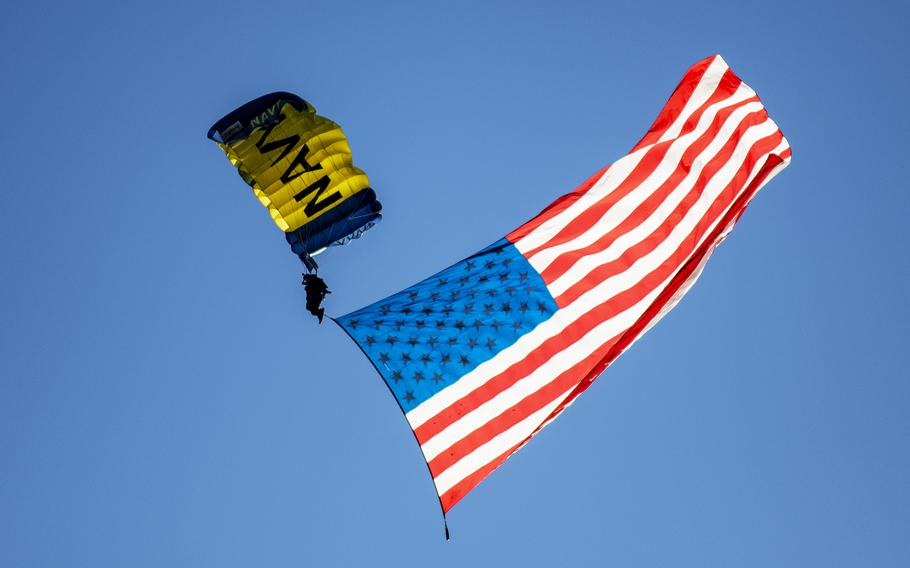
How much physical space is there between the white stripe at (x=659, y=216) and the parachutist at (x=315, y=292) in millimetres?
4018

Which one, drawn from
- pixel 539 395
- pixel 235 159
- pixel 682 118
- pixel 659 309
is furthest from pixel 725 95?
pixel 235 159

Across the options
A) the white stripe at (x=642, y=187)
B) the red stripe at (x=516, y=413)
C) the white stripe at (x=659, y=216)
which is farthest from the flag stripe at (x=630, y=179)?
the red stripe at (x=516, y=413)

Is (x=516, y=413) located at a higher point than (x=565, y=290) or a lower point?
lower

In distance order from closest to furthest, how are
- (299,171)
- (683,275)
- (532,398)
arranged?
1. (532,398)
2. (683,275)
3. (299,171)

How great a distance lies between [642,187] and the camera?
647 inches

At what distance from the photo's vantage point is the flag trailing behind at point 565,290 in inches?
569

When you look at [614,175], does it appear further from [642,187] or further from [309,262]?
[309,262]

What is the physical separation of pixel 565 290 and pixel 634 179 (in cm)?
206

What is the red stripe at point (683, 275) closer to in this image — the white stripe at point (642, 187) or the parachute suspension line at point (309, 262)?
the white stripe at point (642, 187)

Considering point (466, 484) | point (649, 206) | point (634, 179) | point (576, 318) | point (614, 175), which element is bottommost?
point (466, 484)

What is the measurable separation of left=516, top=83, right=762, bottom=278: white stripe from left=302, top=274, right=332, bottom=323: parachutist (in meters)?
4.00

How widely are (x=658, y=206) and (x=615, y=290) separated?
57.1 inches

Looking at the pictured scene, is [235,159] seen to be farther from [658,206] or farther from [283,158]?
[658,206]

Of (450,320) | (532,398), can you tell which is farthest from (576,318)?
(450,320)
